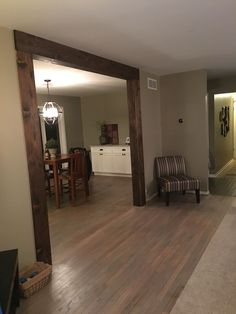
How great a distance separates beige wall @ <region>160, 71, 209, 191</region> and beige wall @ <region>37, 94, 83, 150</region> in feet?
10.6

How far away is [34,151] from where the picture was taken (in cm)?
252

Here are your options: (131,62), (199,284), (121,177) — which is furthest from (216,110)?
(199,284)

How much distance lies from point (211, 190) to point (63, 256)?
11.2 feet

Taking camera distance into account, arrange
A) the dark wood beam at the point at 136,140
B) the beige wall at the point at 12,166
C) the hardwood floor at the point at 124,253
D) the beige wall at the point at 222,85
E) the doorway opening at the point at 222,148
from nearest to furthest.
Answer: the hardwood floor at the point at 124,253 < the beige wall at the point at 12,166 < the dark wood beam at the point at 136,140 < the doorway opening at the point at 222,148 < the beige wall at the point at 222,85

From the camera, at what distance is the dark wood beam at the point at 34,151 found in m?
2.41

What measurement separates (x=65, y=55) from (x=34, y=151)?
3.65 feet

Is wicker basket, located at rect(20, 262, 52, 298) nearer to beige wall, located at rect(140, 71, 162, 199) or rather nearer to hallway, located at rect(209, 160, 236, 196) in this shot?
beige wall, located at rect(140, 71, 162, 199)

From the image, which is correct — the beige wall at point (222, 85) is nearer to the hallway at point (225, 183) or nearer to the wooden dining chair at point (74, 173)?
the hallway at point (225, 183)

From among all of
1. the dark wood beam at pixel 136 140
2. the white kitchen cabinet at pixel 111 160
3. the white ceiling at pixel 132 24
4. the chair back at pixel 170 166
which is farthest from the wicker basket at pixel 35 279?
the white kitchen cabinet at pixel 111 160

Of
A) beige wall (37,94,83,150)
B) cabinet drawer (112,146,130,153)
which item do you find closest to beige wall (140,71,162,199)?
cabinet drawer (112,146,130,153)

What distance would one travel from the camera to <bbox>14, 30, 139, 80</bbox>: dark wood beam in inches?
94.4

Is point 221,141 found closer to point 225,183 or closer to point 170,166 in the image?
point 225,183

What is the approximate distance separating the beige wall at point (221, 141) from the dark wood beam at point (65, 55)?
3.51 meters

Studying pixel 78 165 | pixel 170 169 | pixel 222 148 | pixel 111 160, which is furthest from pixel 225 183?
pixel 78 165
